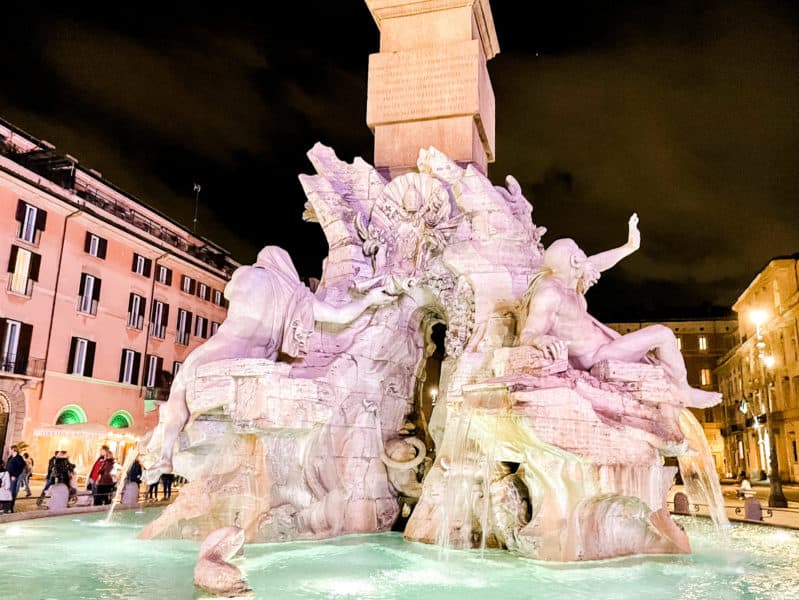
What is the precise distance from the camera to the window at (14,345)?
24172mm

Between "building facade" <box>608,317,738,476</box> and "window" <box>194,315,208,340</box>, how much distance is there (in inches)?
1342

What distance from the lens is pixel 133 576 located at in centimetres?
620

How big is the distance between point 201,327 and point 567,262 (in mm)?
29701

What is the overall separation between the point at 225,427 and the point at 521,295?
13.8 feet

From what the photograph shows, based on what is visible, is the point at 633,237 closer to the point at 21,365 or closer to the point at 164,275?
the point at 21,365

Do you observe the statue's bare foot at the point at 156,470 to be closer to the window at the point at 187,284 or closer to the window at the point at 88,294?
the window at the point at 88,294

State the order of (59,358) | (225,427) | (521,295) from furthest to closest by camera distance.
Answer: (59,358), (521,295), (225,427)

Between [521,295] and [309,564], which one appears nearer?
[309,564]

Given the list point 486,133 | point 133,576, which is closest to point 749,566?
point 133,576

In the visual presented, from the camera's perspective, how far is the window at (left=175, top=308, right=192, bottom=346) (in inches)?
1335

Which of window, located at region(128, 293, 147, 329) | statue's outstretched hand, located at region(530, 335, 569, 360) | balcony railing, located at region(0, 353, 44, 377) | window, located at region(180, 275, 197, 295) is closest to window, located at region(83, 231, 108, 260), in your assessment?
window, located at region(128, 293, 147, 329)

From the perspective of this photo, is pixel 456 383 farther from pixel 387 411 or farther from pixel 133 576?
pixel 133 576

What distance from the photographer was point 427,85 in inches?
477

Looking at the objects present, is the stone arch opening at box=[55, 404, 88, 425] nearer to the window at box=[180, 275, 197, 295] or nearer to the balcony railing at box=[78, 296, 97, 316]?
the balcony railing at box=[78, 296, 97, 316]
